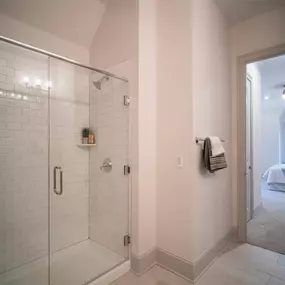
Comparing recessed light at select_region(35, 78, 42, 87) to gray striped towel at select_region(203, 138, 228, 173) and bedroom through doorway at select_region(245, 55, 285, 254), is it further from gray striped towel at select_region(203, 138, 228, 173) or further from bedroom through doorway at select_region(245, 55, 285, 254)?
bedroom through doorway at select_region(245, 55, 285, 254)

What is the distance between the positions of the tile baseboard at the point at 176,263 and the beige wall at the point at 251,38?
0.84m

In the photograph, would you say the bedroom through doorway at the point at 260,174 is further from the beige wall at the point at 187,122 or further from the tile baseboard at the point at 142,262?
the tile baseboard at the point at 142,262

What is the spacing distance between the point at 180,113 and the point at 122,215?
1.25 m

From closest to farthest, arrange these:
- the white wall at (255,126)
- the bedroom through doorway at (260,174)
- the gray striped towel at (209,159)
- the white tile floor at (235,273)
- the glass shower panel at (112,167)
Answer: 1. the white tile floor at (235,273)
2. the gray striped towel at (209,159)
3. the glass shower panel at (112,167)
4. the bedroom through doorway at (260,174)
5. the white wall at (255,126)

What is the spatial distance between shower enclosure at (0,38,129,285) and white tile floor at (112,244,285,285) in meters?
0.33

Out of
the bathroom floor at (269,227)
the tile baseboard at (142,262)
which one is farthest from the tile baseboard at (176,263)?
the bathroom floor at (269,227)

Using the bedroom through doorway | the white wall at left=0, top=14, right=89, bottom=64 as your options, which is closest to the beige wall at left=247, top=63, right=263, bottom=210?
the bedroom through doorway

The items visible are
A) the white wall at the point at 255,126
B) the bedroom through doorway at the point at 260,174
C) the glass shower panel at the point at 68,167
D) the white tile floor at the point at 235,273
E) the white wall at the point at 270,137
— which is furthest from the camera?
the white wall at the point at 270,137

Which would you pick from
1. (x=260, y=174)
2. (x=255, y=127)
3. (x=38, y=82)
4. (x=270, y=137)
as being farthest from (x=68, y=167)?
(x=270, y=137)

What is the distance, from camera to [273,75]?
3984 millimetres

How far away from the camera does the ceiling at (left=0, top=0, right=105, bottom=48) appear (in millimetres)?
2021

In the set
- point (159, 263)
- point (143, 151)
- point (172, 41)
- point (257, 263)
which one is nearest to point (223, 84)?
point (172, 41)

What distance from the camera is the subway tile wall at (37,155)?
198 cm

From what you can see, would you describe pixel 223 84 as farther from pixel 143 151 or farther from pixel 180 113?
pixel 143 151
